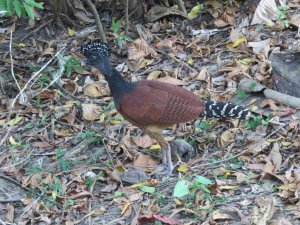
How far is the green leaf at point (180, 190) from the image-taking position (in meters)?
5.11

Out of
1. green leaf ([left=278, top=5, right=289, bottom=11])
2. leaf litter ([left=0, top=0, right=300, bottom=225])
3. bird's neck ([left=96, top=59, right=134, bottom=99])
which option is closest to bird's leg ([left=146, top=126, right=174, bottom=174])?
leaf litter ([left=0, top=0, right=300, bottom=225])

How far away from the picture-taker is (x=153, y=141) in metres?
6.28

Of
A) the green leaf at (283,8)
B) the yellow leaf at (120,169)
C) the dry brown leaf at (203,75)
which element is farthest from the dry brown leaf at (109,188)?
the green leaf at (283,8)

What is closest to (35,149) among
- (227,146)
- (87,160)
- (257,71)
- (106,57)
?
(87,160)

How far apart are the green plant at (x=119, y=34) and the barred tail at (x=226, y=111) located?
2.36 metres

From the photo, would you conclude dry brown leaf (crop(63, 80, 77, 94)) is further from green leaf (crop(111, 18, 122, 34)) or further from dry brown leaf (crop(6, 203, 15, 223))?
dry brown leaf (crop(6, 203, 15, 223))

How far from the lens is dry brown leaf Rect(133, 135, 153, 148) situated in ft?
20.4

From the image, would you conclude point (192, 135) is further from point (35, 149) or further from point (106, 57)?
point (35, 149)

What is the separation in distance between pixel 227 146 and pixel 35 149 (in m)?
1.84

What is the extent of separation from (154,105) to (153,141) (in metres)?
0.77

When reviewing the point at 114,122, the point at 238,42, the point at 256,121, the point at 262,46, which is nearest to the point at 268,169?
the point at 256,121

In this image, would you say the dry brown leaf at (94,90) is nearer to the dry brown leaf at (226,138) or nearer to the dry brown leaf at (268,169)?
the dry brown leaf at (226,138)

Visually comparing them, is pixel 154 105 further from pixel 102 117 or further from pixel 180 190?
pixel 102 117

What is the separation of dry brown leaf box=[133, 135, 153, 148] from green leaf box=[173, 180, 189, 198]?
107 cm
